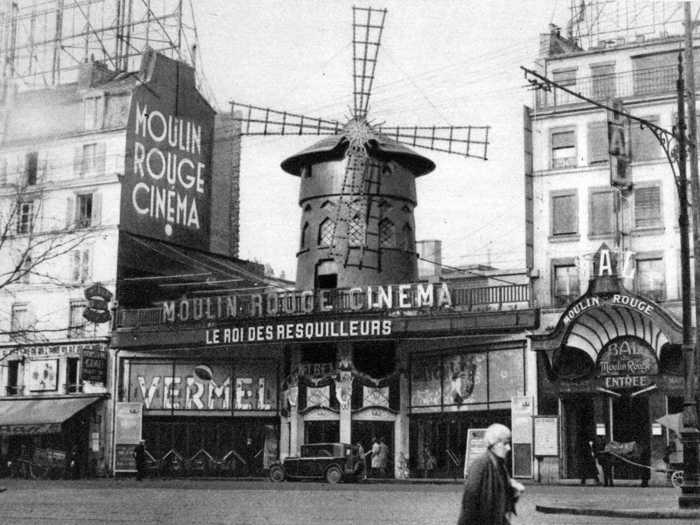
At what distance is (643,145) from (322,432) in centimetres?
1551

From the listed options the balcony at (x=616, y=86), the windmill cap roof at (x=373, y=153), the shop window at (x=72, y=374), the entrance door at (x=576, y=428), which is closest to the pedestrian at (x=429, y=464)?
the entrance door at (x=576, y=428)

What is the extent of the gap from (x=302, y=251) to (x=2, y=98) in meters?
17.5

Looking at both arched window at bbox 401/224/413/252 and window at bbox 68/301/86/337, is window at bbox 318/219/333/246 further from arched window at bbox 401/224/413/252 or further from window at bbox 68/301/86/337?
window at bbox 68/301/86/337

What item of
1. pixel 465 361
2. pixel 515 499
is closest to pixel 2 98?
pixel 465 361

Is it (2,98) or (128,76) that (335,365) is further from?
(2,98)

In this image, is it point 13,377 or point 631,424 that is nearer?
point 631,424

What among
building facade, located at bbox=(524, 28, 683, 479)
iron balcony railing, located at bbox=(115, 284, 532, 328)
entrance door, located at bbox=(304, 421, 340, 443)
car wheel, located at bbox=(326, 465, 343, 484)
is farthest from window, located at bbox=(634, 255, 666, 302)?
entrance door, located at bbox=(304, 421, 340, 443)

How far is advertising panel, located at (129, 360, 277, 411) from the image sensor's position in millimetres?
48188

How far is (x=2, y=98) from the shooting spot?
2203 inches

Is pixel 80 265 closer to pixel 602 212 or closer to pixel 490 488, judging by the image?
pixel 602 212

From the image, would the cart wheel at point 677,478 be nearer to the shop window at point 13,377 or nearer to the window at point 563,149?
the window at point 563,149

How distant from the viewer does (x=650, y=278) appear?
40.4 metres

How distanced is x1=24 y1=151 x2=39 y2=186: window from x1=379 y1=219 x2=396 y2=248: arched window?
621 inches

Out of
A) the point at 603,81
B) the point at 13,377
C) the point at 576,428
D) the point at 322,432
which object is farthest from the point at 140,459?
the point at 603,81
